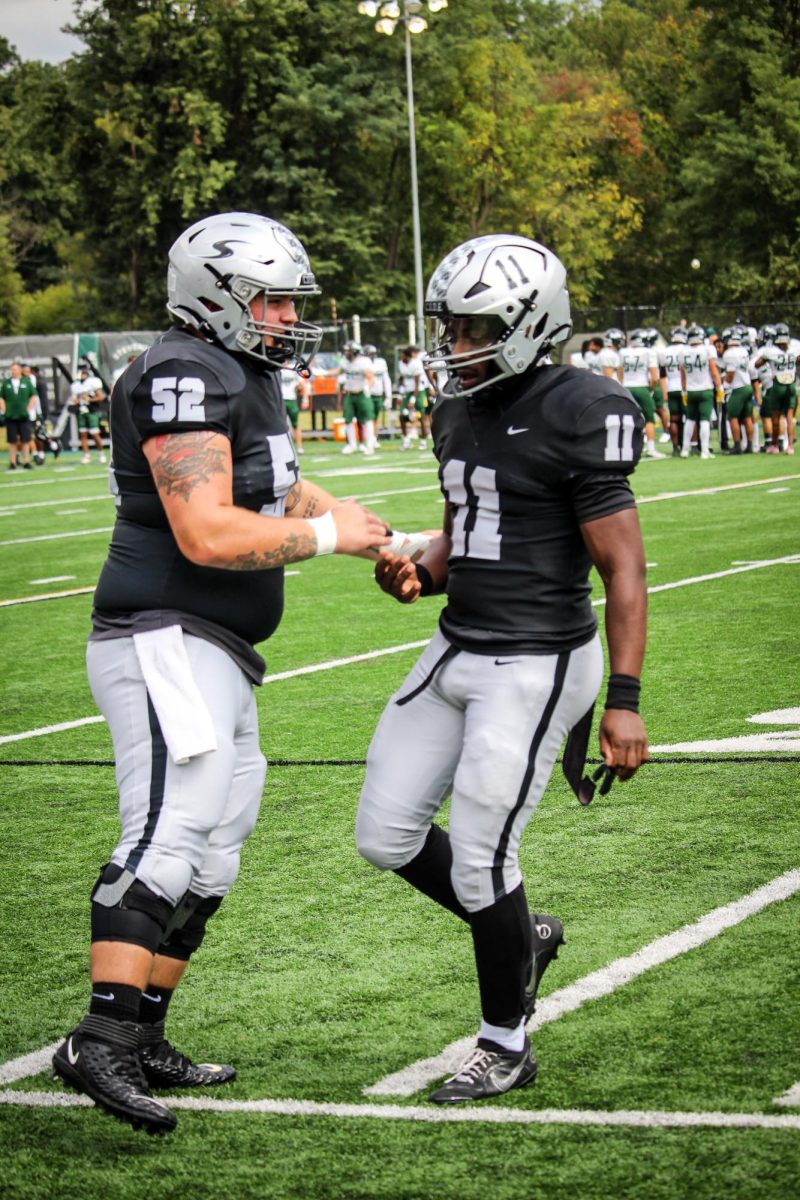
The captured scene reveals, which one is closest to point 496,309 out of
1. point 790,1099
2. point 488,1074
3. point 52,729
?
point 488,1074

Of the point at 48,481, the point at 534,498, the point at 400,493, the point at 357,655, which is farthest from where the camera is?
the point at 48,481

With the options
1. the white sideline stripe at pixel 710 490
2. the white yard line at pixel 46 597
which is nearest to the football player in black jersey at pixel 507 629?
the white yard line at pixel 46 597

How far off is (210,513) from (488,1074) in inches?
53.3

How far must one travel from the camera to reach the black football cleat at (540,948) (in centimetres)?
385

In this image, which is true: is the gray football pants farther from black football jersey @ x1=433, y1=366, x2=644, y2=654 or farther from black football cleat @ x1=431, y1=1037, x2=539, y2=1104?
black football cleat @ x1=431, y1=1037, x2=539, y2=1104

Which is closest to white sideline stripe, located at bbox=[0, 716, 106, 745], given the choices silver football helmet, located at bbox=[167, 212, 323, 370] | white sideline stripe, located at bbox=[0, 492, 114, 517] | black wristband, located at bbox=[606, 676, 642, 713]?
silver football helmet, located at bbox=[167, 212, 323, 370]

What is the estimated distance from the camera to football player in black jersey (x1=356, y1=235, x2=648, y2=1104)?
3.75 metres

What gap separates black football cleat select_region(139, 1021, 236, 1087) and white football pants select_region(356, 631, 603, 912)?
0.60 meters

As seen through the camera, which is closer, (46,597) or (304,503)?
(304,503)

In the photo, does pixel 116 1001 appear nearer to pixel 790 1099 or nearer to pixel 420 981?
pixel 420 981

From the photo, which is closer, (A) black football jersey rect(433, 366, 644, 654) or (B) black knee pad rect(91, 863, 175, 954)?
(B) black knee pad rect(91, 863, 175, 954)

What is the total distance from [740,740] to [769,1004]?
9.95ft

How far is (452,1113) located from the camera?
3.60 metres

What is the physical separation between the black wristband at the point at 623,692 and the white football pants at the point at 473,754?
4.1 inches
